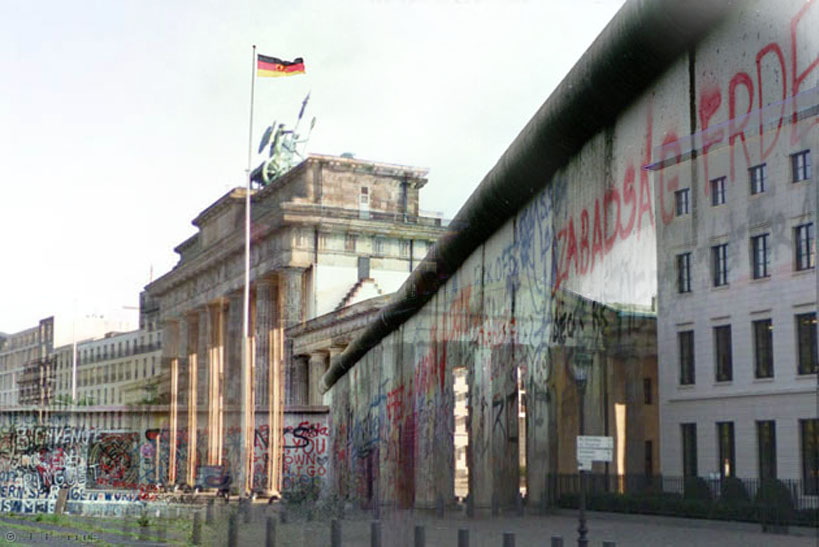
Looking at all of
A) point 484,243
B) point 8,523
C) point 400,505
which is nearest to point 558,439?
point 484,243

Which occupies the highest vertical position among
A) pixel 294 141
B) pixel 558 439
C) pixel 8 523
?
pixel 294 141

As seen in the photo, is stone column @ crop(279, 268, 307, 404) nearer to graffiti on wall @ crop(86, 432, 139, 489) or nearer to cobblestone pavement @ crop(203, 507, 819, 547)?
graffiti on wall @ crop(86, 432, 139, 489)

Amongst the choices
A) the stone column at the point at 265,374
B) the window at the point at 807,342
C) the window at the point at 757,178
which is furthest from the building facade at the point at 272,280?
the window at the point at 807,342

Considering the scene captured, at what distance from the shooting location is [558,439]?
795 centimetres

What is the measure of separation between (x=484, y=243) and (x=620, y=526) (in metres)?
4.11

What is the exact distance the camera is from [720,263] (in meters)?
5.65

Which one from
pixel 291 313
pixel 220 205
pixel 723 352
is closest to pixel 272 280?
pixel 220 205

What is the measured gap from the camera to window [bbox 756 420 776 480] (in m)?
5.09

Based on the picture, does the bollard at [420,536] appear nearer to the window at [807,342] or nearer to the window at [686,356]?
the window at [686,356]

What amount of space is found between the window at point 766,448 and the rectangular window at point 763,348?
24 centimetres

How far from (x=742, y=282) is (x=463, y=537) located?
4786 millimetres

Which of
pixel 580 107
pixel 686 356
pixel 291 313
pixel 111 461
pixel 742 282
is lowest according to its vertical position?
pixel 111 461

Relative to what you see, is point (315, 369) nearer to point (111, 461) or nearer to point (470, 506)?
point (111, 461)

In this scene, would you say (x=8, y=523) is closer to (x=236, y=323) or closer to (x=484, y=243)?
(x=236, y=323)
